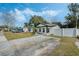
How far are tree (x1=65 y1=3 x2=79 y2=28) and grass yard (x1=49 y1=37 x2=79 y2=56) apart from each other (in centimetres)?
15

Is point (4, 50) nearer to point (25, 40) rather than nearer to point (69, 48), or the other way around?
point (25, 40)

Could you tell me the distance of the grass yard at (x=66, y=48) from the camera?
2574mm

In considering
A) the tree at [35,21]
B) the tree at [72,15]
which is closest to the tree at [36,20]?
the tree at [35,21]

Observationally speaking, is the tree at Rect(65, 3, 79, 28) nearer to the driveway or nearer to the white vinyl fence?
the white vinyl fence

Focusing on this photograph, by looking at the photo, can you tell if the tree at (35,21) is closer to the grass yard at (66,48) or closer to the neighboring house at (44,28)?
the neighboring house at (44,28)

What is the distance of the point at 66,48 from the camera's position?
259 centimetres

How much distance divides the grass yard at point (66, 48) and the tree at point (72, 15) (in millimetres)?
154

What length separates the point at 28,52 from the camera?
8.48 feet

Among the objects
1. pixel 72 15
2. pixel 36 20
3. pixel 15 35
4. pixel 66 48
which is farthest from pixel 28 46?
pixel 72 15

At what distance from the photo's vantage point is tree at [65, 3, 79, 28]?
8.49 ft

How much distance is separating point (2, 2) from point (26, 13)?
10.5 inches

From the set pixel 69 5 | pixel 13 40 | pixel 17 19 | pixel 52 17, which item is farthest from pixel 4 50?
pixel 69 5

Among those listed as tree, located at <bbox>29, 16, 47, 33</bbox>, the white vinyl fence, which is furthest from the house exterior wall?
tree, located at <bbox>29, 16, 47, 33</bbox>

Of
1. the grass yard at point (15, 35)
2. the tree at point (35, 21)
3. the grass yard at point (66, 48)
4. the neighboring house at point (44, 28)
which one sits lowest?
the grass yard at point (66, 48)
